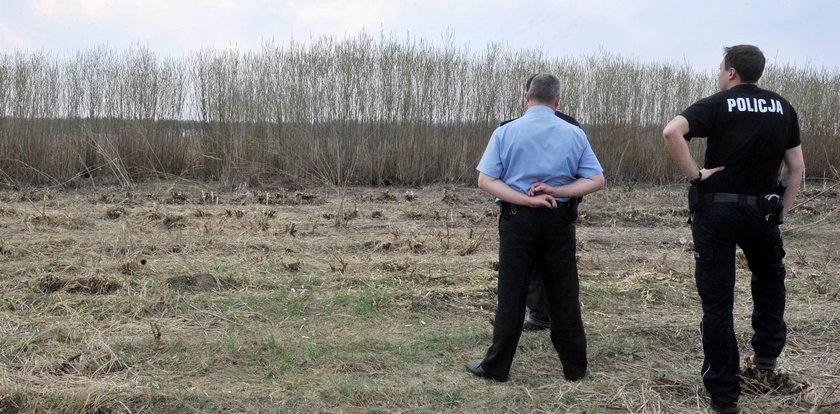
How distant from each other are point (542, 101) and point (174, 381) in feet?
7.97

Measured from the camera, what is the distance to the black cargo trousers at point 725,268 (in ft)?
11.6

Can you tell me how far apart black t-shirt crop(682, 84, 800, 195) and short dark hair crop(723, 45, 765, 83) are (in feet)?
0.16

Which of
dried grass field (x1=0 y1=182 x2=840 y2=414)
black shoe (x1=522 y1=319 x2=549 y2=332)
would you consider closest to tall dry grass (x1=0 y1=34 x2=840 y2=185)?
dried grass field (x1=0 y1=182 x2=840 y2=414)

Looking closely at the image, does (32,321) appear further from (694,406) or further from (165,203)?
(165,203)

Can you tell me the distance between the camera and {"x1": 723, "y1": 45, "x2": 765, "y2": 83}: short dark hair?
354 cm

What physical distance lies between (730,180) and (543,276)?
3.38 ft

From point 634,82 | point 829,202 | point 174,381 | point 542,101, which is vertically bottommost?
point 174,381

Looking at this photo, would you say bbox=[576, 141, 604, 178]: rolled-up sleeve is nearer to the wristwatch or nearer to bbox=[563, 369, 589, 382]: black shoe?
the wristwatch

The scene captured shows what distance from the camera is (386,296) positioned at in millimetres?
5449

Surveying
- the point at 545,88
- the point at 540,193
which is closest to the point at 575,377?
the point at 540,193

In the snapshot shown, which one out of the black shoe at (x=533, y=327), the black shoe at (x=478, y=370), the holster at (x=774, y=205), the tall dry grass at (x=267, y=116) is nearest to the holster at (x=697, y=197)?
the holster at (x=774, y=205)

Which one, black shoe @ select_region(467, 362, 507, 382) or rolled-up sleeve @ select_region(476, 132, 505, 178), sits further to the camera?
black shoe @ select_region(467, 362, 507, 382)

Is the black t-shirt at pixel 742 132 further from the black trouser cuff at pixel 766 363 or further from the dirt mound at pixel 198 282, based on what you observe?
the dirt mound at pixel 198 282

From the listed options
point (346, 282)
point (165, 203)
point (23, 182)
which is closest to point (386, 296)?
point (346, 282)
